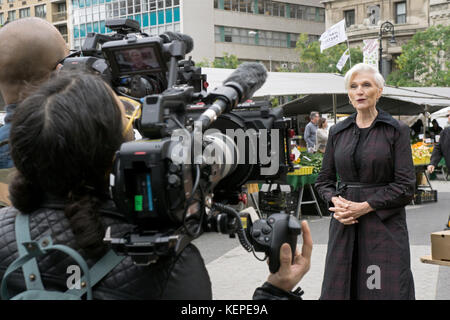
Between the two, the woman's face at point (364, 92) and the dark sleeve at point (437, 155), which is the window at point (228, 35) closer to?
the dark sleeve at point (437, 155)

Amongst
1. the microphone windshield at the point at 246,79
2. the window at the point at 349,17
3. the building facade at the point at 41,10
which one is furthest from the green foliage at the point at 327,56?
the microphone windshield at the point at 246,79

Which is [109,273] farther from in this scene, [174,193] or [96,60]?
[96,60]

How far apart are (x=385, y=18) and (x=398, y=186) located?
51539mm

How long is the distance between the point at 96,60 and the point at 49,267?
106 centimetres

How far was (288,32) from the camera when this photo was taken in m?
67.4

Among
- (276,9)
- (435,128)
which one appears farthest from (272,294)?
(276,9)

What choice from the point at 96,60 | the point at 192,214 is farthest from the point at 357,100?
the point at 192,214

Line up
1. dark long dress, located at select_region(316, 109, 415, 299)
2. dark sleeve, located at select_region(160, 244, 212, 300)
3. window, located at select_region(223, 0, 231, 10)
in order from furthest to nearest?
window, located at select_region(223, 0, 231, 10) → dark long dress, located at select_region(316, 109, 415, 299) → dark sleeve, located at select_region(160, 244, 212, 300)

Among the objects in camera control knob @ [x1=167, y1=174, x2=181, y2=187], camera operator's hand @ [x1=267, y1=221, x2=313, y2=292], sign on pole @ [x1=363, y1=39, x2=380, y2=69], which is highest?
sign on pole @ [x1=363, y1=39, x2=380, y2=69]

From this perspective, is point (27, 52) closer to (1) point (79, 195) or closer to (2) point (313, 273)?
(1) point (79, 195)

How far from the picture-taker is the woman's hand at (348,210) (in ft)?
12.4

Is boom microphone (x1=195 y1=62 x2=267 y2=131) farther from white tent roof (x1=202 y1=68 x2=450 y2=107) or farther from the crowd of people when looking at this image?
white tent roof (x1=202 y1=68 x2=450 y2=107)

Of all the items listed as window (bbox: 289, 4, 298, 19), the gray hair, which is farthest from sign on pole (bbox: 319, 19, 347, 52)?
window (bbox: 289, 4, 298, 19)

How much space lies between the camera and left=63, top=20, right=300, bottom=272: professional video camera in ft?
4.54
